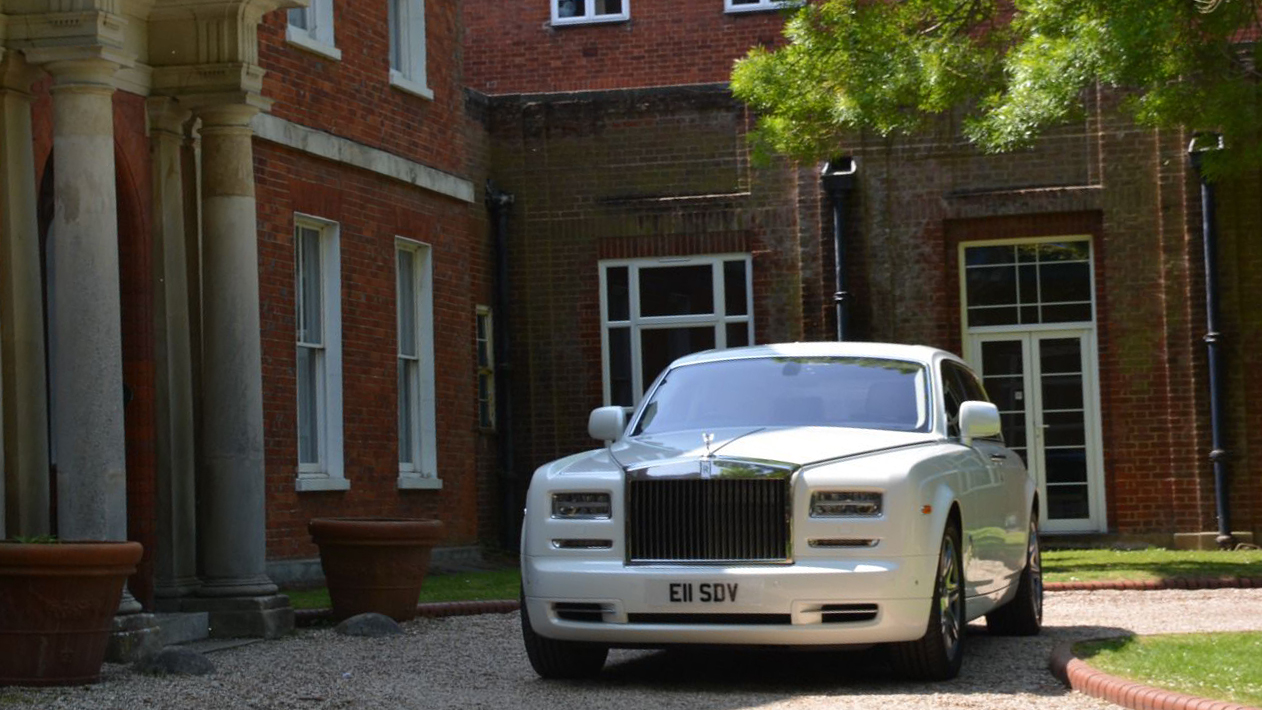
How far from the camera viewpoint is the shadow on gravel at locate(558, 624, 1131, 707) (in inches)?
386

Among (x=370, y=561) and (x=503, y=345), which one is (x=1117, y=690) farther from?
(x=503, y=345)

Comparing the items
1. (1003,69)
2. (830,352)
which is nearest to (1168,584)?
(1003,69)

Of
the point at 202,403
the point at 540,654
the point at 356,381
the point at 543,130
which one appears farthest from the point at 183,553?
the point at 543,130

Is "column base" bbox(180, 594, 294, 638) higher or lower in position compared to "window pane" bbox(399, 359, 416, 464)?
lower

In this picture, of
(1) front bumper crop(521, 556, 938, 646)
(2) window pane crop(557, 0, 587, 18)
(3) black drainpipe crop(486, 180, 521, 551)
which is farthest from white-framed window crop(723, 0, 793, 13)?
(1) front bumper crop(521, 556, 938, 646)

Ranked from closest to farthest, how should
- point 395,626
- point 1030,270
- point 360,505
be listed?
1. point 395,626
2. point 360,505
3. point 1030,270

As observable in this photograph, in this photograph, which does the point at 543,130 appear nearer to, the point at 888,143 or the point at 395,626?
the point at 888,143

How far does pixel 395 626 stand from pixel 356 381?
5988 mm

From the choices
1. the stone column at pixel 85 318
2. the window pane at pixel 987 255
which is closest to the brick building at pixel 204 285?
the stone column at pixel 85 318

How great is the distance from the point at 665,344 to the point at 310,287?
6363 mm

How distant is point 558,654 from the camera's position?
1028 centimetres

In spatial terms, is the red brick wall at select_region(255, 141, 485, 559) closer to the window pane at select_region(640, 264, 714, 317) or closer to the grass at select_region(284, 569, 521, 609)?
the grass at select_region(284, 569, 521, 609)

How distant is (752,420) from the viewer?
11.1 metres

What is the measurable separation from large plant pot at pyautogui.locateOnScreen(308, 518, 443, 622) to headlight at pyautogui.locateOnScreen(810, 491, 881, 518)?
4890 mm
